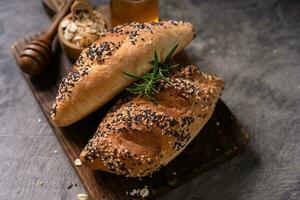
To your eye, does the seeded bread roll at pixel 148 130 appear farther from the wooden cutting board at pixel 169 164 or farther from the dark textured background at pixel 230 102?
the dark textured background at pixel 230 102

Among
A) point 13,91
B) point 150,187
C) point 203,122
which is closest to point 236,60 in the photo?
point 203,122

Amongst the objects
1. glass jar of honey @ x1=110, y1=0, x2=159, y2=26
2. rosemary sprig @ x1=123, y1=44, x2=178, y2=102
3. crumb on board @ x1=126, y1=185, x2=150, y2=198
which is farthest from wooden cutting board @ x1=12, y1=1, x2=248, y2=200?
glass jar of honey @ x1=110, y1=0, x2=159, y2=26

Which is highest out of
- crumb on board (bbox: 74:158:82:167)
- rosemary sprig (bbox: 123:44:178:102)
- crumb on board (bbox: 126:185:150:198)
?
rosemary sprig (bbox: 123:44:178:102)

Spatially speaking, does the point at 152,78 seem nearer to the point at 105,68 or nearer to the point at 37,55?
the point at 105,68

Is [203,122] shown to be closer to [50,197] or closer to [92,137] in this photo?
[92,137]

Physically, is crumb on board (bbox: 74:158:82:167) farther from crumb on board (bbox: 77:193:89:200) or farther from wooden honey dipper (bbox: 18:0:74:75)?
wooden honey dipper (bbox: 18:0:74:75)

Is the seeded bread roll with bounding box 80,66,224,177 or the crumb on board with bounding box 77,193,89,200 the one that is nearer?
the seeded bread roll with bounding box 80,66,224,177
